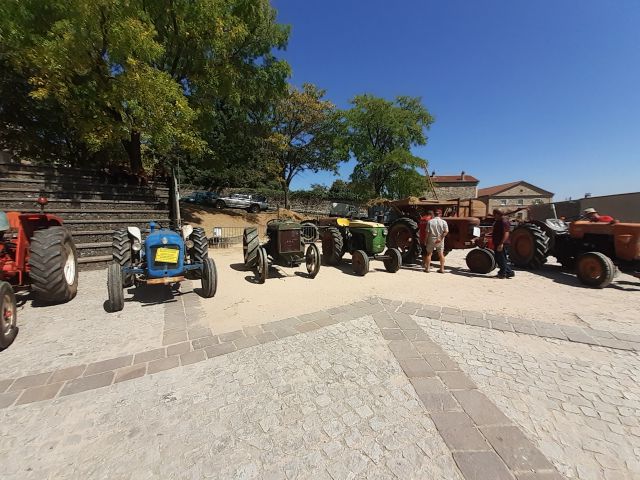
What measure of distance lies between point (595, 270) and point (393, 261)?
13.9ft

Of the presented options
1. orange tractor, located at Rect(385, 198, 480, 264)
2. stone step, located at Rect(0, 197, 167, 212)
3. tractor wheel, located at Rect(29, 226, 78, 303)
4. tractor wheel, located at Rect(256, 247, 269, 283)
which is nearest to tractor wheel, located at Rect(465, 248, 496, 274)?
orange tractor, located at Rect(385, 198, 480, 264)

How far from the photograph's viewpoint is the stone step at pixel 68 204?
8172mm

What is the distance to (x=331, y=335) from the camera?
3.68m

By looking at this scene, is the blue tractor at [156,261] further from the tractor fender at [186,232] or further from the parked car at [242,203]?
the parked car at [242,203]

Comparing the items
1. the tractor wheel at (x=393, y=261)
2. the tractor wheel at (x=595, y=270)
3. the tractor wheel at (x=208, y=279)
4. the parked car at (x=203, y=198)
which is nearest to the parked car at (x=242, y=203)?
the parked car at (x=203, y=198)

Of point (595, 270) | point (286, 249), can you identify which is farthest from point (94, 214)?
point (595, 270)

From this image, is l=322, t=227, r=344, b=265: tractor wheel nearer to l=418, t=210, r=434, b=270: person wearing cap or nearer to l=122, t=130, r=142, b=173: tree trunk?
l=418, t=210, r=434, b=270: person wearing cap

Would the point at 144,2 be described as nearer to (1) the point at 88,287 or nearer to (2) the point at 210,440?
(1) the point at 88,287

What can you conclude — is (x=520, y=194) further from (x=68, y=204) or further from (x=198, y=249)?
(x=68, y=204)

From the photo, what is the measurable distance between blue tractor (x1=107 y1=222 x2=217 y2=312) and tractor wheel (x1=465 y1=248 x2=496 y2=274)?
255 inches

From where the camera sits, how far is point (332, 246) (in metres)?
8.16

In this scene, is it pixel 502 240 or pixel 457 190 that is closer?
pixel 502 240

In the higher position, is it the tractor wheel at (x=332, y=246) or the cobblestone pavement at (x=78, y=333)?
the tractor wheel at (x=332, y=246)

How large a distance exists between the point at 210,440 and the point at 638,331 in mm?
5490
